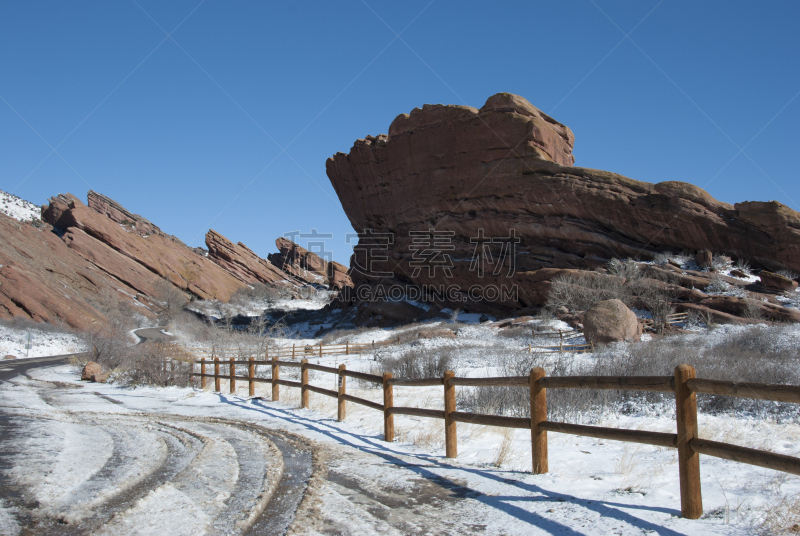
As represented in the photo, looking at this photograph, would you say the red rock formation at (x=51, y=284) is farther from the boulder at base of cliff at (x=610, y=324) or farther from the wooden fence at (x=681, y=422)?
the wooden fence at (x=681, y=422)

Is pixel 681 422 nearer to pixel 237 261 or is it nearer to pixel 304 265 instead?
pixel 237 261

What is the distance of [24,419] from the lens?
25.7 ft

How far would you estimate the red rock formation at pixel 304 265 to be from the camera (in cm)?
11762

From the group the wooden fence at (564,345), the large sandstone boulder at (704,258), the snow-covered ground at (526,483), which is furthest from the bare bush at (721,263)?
the snow-covered ground at (526,483)

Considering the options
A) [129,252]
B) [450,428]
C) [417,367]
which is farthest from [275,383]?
[129,252]

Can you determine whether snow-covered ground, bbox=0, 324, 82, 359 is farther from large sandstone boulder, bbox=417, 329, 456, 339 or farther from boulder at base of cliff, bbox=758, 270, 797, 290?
boulder at base of cliff, bbox=758, 270, 797, 290

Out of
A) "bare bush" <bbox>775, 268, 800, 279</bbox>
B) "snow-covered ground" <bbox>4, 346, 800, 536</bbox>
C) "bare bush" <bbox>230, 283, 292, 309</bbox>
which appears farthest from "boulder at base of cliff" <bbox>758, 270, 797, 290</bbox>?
"bare bush" <bbox>230, 283, 292, 309</bbox>

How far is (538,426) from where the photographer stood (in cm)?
502

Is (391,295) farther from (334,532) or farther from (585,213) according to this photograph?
(334,532)

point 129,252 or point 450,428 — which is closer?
point 450,428

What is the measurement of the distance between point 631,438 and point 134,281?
2607 inches

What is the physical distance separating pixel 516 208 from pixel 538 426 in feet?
146

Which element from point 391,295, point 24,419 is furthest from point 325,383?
point 391,295

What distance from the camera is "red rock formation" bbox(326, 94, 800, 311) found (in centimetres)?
3941
